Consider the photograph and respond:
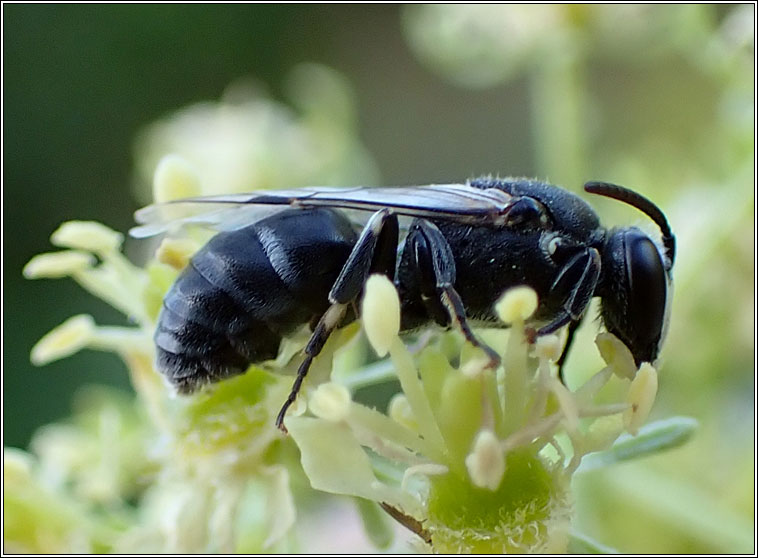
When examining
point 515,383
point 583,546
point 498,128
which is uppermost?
point 515,383

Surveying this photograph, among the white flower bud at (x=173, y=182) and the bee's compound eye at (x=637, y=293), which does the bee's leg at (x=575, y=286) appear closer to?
the bee's compound eye at (x=637, y=293)

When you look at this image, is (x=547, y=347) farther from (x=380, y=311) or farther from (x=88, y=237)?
(x=88, y=237)

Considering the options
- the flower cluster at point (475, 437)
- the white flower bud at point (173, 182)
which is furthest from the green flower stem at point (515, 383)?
the white flower bud at point (173, 182)

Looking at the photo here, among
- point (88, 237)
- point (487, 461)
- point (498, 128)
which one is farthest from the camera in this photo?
point (498, 128)

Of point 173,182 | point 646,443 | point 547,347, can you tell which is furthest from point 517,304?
point 173,182

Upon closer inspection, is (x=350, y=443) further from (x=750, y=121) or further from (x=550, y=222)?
(x=750, y=121)

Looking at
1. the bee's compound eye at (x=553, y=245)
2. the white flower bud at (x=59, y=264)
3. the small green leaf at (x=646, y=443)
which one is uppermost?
the bee's compound eye at (x=553, y=245)

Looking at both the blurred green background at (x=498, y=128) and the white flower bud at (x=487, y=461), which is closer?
the white flower bud at (x=487, y=461)

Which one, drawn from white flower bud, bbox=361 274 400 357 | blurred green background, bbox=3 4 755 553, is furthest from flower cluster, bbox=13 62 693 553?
blurred green background, bbox=3 4 755 553
